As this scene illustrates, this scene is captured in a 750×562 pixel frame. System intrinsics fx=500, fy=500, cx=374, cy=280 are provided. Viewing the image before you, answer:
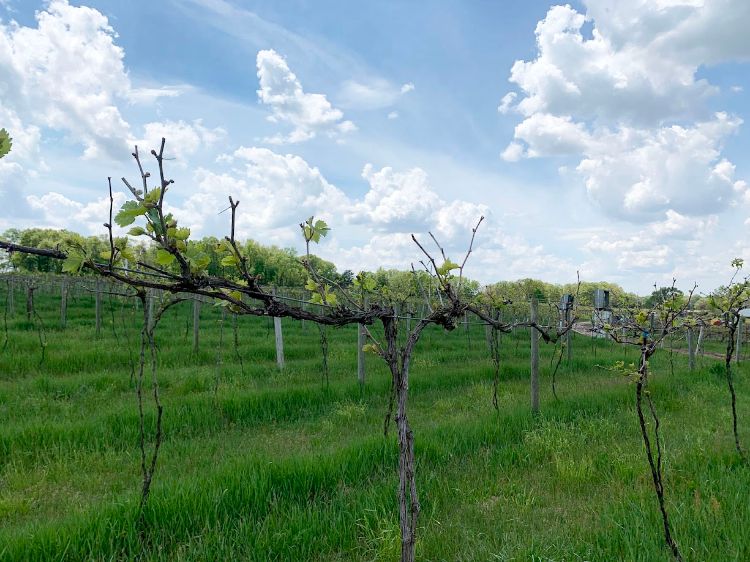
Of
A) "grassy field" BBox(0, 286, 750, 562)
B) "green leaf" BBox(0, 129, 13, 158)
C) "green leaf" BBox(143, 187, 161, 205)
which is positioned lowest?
"grassy field" BBox(0, 286, 750, 562)

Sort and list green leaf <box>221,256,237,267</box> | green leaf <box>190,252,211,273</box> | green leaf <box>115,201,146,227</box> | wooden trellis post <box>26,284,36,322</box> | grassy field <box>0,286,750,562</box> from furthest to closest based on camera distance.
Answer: wooden trellis post <box>26,284,36,322</box>, grassy field <box>0,286,750,562</box>, green leaf <box>221,256,237,267</box>, green leaf <box>190,252,211,273</box>, green leaf <box>115,201,146,227</box>

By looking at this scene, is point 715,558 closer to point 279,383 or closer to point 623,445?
point 623,445

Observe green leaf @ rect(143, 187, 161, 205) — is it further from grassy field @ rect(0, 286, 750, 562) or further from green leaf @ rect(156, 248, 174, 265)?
grassy field @ rect(0, 286, 750, 562)

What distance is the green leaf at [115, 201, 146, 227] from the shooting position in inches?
72.1

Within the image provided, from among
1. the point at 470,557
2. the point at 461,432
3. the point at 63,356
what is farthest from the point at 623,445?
the point at 63,356

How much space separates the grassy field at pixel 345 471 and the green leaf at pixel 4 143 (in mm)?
2736

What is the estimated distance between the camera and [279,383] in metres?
9.51

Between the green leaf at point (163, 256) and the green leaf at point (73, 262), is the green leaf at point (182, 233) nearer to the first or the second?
the green leaf at point (163, 256)

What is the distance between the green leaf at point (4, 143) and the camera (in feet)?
6.10

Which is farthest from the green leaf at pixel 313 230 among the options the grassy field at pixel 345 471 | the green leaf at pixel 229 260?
the grassy field at pixel 345 471

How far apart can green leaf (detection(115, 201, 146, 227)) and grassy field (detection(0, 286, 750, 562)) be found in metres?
2.53

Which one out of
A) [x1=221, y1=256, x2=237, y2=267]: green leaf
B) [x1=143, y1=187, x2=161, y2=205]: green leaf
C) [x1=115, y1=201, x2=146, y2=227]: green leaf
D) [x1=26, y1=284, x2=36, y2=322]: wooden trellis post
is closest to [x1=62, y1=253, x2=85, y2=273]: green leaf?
[x1=115, y1=201, x2=146, y2=227]: green leaf

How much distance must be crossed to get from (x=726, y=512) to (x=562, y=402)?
412 cm

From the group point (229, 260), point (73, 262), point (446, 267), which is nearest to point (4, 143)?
point (73, 262)
